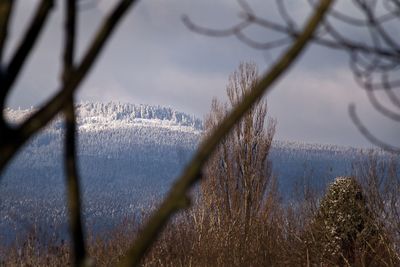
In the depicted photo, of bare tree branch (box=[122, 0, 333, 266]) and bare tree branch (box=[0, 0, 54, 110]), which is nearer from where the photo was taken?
bare tree branch (box=[122, 0, 333, 266])

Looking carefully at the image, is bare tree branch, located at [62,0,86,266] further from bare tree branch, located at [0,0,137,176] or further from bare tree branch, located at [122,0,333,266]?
bare tree branch, located at [122,0,333,266]

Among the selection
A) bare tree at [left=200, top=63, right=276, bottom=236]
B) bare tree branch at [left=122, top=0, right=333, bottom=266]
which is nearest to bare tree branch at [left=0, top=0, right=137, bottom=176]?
bare tree branch at [left=122, top=0, right=333, bottom=266]

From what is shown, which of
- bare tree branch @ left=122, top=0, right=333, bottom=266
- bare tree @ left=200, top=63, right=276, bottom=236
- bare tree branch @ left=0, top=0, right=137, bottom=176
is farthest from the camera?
bare tree @ left=200, top=63, right=276, bottom=236

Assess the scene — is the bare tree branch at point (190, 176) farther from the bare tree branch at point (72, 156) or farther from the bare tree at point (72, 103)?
the bare tree branch at point (72, 156)

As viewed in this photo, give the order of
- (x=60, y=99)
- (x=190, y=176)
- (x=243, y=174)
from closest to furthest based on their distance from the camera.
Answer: (x=190, y=176), (x=60, y=99), (x=243, y=174)

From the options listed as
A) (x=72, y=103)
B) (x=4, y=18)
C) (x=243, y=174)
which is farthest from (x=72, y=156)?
(x=243, y=174)

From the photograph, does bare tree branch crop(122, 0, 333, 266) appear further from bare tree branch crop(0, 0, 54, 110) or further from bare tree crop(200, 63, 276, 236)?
bare tree crop(200, 63, 276, 236)

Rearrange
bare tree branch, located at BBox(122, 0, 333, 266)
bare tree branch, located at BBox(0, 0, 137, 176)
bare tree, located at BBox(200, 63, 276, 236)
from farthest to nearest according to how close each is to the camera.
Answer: bare tree, located at BBox(200, 63, 276, 236)
bare tree branch, located at BBox(0, 0, 137, 176)
bare tree branch, located at BBox(122, 0, 333, 266)

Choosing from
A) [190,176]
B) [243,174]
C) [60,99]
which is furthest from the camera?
[243,174]

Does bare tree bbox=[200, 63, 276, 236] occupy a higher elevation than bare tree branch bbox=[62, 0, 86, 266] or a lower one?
Result: lower

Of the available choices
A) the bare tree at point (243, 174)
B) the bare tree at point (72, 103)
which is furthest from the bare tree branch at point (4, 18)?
the bare tree at point (243, 174)

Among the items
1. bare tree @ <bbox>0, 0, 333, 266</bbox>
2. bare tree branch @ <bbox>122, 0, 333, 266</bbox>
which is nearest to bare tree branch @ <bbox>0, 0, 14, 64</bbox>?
bare tree @ <bbox>0, 0, 333, 266</bbox>

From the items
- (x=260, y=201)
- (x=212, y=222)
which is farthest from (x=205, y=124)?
(x=212, y=222)

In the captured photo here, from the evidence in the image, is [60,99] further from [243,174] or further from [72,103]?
[243,174]
